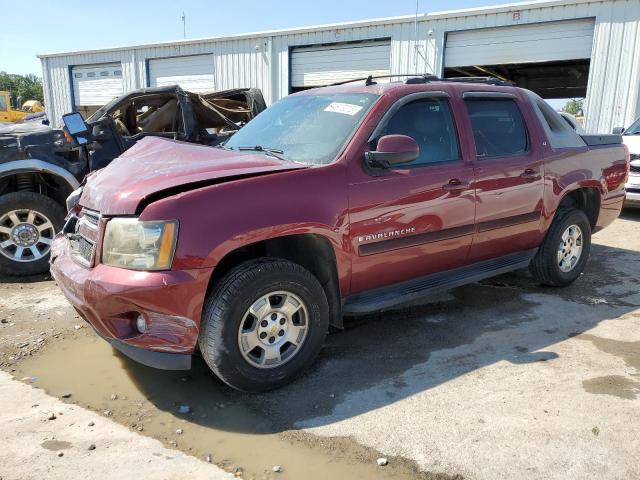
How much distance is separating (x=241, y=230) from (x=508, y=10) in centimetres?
1178

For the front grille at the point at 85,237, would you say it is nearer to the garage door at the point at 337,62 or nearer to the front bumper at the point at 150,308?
the front bumper at the point at 150,308

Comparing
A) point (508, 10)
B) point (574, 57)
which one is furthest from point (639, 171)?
point (508, 10)

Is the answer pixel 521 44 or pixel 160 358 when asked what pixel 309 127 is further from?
pixel 521 44

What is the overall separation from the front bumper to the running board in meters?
1.08

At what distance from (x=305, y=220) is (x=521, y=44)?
Answer: 38.0 feet

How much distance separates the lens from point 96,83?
2091 cm

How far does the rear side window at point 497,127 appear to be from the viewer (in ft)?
13.5

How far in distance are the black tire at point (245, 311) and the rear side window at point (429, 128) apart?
115cm

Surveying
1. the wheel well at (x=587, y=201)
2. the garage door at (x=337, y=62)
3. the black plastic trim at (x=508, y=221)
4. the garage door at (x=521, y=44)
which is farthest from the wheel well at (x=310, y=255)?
the garage door at (x=337, y=62)

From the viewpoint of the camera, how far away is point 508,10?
39.9 ft

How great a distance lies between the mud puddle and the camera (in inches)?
97.2

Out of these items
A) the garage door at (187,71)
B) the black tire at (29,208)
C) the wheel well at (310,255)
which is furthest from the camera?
the garage door at (187,71)

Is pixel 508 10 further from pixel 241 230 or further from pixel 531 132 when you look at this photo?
pixel 241 230

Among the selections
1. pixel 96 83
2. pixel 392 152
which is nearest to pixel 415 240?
pixel 392 152
